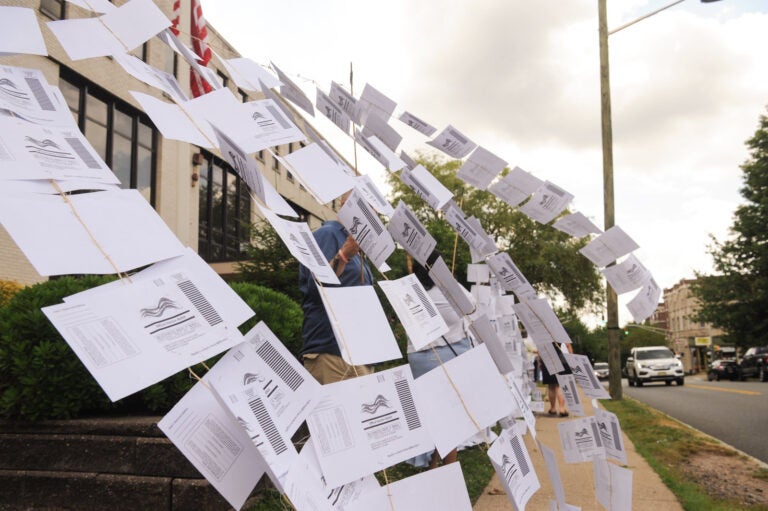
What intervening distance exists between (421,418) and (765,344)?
2925 centimetres

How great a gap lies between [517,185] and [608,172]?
9746mm

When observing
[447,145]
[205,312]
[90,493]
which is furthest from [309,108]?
[90,493]

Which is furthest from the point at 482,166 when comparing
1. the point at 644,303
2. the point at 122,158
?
the point at 122,158

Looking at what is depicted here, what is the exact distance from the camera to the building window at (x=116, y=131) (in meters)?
12.0

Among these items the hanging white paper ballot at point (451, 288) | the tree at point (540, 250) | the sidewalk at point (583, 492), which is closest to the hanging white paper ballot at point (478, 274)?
the sidewalk at point (583, 492)

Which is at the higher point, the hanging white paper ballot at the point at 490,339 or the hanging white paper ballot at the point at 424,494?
the hanging white paper ballot at the point at 490,339

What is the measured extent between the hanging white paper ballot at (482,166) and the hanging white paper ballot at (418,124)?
0.70 feet

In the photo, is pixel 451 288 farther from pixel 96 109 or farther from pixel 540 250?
pixel 540 250

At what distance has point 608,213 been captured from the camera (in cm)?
1120

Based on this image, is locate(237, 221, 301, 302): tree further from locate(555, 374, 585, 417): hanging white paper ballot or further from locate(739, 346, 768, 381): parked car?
locate(739, 346, 768, 381): parked car

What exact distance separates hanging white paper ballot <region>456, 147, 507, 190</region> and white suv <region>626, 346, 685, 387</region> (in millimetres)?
23113

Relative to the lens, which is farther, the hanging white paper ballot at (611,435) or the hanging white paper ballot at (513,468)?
the hanging white paper ballot at (611,435)

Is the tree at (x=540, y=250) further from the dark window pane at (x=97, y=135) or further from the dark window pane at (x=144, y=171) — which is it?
the dark window pane at (x=97, y=135)

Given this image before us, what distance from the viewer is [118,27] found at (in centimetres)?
167
